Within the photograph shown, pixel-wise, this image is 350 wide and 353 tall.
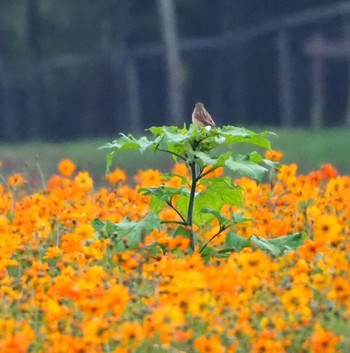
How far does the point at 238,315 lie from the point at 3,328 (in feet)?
2.49

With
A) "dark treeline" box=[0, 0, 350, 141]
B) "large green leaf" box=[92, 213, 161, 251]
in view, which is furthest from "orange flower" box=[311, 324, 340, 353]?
"dark treeline" box=[0, 0, 350, 141]

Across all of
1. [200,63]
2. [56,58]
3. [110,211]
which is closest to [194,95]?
[200,63]

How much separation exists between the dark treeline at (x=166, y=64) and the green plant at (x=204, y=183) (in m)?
22.3

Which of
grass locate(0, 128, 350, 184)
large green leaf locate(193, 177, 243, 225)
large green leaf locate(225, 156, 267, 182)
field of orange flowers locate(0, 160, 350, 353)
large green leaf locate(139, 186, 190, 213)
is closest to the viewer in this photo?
field of orange flowers locate(0, 160, 350, 353)

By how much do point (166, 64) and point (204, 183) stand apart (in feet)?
88.0

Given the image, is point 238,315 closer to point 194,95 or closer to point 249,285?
point 249,285

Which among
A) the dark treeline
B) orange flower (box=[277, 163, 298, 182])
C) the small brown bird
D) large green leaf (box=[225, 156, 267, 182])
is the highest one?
the small brown bird

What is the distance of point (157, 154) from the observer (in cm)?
2280

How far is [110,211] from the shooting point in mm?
6914

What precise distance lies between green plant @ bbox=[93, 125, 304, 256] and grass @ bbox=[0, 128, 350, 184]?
11.9 metres

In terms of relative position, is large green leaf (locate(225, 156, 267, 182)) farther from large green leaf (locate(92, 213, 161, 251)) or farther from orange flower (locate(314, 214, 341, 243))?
orange flower (locate(314, 214, 341, 243))

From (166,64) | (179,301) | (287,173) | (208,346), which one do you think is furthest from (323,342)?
(166,64)

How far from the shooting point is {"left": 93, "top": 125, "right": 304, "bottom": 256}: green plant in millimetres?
5836

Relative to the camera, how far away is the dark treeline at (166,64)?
31375 mm
